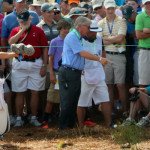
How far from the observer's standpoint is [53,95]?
10430mm

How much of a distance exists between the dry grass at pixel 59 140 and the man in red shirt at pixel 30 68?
59 cm

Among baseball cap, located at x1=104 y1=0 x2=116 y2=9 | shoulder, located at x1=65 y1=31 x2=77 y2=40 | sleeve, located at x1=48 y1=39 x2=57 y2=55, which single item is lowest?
sleeve, located at x1=48 y1=39 x2=57 y2=55

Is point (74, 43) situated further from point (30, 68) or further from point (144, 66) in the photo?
point (144, 66)

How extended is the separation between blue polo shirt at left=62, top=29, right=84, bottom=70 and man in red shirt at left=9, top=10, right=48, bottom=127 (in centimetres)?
107

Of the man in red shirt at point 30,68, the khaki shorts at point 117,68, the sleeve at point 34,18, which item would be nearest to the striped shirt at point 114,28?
the khaki shorts at point 117,68

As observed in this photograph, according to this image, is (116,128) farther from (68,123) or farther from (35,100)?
(35,100)

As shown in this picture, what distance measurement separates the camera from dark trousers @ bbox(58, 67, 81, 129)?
9.32 m

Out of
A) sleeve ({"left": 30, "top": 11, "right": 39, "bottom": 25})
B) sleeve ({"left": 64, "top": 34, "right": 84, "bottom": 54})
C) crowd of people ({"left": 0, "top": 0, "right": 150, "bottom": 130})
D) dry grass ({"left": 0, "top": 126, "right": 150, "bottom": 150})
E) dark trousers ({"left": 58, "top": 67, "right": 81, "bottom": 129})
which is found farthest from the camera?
sleeve ({"left": 30, "top": 11, "right": 39, "bottom": 25})

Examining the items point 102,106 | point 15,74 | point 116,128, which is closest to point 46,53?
point 15,74

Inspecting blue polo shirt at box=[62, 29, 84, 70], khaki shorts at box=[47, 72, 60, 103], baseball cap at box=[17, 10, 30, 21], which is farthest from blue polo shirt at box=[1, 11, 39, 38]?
blue polo shirt at box=[62, 29, 84, 70]

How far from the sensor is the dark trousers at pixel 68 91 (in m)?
9.32

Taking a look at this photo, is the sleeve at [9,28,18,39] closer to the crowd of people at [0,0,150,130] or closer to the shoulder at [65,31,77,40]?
the crowd of people at [0,0,150,130]

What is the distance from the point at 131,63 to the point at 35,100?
6.50ft

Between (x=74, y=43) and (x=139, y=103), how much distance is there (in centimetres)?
159
